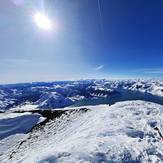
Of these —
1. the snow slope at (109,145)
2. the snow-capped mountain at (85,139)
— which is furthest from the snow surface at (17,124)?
the snow slope at (109,145)

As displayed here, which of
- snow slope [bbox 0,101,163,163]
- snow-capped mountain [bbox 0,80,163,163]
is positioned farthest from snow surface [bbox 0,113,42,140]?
snow slope [bbox 0,101,163,163]

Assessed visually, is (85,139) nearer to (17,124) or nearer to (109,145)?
(109,145)

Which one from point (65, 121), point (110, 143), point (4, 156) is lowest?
point (4, 156)

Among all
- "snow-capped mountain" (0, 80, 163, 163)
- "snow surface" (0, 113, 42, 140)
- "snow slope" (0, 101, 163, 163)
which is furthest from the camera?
"snow surface" (0, 113, 42, 140)

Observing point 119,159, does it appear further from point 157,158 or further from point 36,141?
point 36,141

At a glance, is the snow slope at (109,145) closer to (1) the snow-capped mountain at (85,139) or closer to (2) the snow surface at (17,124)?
(1) the snow-capped mountain at (85,139)

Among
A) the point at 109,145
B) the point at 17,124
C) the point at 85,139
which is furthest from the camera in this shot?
the point at 17,124

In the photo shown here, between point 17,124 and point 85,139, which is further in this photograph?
point 17,124

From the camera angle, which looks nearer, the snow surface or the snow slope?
the snow slope

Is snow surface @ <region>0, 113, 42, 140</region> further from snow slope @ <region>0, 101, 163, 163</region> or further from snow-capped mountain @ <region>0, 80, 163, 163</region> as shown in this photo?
snow slope @ <region>0, 101, 163, 163</region>

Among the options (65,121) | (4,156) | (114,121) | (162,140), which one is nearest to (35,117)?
(65,121)

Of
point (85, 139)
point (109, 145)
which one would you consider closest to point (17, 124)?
point (85, 139)
